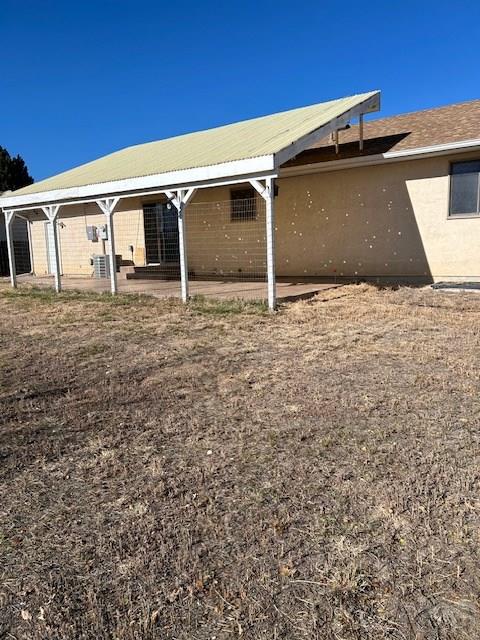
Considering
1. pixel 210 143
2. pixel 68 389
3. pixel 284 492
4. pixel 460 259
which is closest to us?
pixel 284 492

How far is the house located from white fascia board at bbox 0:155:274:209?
0.03m

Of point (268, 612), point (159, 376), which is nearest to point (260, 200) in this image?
point (159, 376)

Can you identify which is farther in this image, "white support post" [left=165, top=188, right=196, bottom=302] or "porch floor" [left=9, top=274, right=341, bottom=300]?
"porch floor" [left=9, top=274, right=341, bottom=300]

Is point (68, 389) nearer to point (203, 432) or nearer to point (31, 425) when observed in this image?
point (31, 425)

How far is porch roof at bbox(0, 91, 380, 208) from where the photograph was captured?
8672 millimetres

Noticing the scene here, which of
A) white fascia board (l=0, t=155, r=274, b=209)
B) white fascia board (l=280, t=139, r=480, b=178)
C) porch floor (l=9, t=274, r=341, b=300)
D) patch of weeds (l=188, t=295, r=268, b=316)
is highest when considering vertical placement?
white fascia board (l=280, t=139, r=480, b=178)

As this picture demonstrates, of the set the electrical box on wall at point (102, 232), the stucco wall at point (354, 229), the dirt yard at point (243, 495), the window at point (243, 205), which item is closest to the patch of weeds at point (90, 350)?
the dirt yard at point (243, 495)

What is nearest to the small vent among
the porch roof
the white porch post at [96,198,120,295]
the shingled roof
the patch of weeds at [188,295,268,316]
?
the porch roof

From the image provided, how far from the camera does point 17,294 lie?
1270 cm

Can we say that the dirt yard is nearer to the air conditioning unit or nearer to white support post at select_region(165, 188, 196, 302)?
white support post at select_region(165, 188, 196, 302)

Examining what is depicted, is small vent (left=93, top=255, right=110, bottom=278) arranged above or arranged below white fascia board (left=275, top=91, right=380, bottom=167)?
below

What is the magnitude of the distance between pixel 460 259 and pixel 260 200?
531 centimetres

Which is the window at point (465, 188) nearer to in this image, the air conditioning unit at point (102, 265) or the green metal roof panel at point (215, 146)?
the green metal roof panel at point (215, 146)

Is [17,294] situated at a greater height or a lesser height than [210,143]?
lesser
